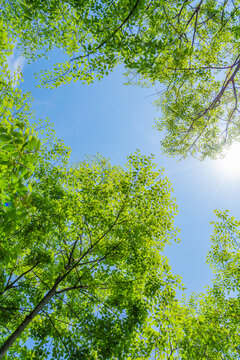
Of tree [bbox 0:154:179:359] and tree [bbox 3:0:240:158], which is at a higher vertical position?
tree [bbox 3:0:240:158]

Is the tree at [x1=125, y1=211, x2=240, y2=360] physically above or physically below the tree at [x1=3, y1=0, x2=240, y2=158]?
below

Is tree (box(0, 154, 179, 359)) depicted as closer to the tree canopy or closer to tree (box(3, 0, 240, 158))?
the tree canopy

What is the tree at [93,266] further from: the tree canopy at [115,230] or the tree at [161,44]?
the tree at [161,44]

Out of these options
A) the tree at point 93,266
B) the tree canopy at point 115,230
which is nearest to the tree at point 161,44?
the tree canopy at point 115,230

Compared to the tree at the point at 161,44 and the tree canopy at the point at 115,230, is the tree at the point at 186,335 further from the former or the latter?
the tree at the point at 161,44

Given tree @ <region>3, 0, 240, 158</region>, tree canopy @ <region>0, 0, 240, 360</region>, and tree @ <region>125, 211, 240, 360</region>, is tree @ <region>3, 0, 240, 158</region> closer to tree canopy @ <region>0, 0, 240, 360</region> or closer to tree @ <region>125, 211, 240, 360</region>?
tree canopy @ <region>0, 0, 240, 360</region>

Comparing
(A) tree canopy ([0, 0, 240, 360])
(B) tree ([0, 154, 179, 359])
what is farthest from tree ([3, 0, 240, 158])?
(B) tree ([0, 154, 179, 359])

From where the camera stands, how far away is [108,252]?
19.9 ft

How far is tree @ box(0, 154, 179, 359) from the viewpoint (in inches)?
194

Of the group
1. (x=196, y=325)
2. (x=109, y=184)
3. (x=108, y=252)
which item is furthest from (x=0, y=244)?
(x=196, y=325)

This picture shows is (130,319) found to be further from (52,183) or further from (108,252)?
(52,183)

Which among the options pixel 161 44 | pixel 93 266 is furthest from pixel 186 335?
pixel 161 44

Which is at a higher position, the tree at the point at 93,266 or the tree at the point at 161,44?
the tree at the point at 161,44

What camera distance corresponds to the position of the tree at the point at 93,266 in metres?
4.93
